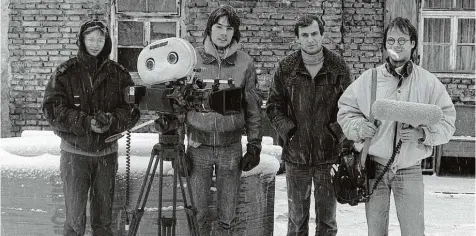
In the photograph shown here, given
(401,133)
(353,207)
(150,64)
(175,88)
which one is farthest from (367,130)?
(353,207)

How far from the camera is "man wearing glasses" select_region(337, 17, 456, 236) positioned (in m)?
3.21

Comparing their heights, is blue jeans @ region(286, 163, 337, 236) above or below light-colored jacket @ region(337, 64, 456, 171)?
below

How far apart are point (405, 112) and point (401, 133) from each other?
18cm

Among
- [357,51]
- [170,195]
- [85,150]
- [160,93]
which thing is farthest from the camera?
[357,51]

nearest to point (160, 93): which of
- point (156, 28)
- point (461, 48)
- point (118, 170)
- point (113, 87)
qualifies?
point (113, 87)

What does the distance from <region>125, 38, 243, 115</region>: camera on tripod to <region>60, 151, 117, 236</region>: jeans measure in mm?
667

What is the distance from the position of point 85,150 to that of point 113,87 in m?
0.42

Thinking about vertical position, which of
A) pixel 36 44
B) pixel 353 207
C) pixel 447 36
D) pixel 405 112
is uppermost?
pixel 447 36

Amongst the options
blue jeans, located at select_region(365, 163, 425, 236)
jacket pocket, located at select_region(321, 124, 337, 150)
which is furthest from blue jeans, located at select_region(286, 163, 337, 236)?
blue jeans, located at select_region(365, 163, 425, 236)

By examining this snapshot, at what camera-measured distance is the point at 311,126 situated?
12.8ft

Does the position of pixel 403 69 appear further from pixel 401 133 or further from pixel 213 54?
pixel 213 54

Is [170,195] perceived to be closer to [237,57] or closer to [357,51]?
[237,57]

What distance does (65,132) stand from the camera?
372 centimetres

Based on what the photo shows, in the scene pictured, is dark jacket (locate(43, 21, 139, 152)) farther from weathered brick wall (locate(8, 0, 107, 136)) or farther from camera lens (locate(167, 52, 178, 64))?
weathered brick wall (locate(8, 0, 107, 136))
